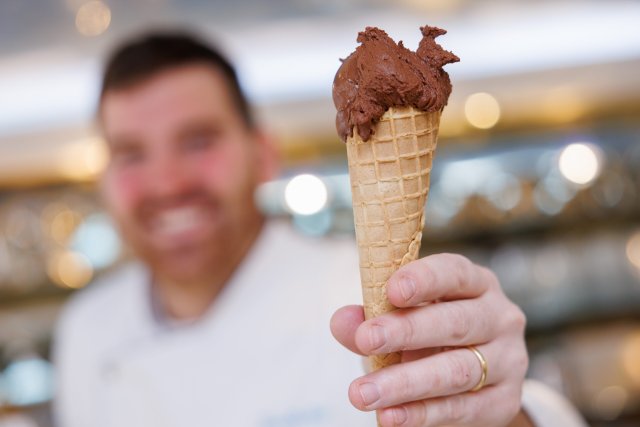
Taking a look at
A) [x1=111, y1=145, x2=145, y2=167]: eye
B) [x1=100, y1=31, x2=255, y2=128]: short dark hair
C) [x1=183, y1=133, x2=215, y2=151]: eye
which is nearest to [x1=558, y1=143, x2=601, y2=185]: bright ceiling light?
[x1=100, y1=31, x2=255, y2=128]: short dark hair

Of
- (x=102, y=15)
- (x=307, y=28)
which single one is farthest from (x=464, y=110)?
(x=102, y=15)

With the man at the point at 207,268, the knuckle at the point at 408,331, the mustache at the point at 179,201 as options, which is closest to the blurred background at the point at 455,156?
the man at the point at 207,268

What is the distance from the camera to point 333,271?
1.83 metres

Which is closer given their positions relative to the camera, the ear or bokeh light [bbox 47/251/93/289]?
the ear

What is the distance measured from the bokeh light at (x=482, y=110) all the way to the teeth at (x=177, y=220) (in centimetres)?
234

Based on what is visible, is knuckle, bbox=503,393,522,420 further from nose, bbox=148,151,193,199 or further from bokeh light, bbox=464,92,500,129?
bokeh light, bbox=464,92,500,129

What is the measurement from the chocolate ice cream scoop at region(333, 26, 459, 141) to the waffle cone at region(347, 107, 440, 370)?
17 mm

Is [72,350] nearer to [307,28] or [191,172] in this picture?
[191,172]

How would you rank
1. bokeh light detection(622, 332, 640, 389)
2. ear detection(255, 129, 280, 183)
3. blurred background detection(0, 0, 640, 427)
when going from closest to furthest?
ear detection(255, 129, 280, 183)
blurred background detection(0, 0, 640, 427)
bokeh light detection(622, 332, 640, 389)

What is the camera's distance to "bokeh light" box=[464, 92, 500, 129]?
3814mm

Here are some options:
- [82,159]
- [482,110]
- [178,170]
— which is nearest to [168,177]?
[178,170]

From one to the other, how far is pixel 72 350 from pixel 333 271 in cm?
86

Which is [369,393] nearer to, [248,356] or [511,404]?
[511,404]

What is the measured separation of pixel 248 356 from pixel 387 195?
3.40ft
